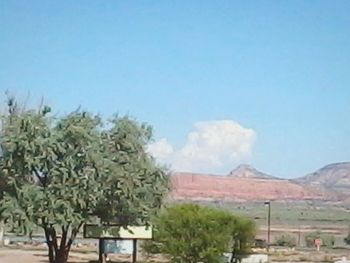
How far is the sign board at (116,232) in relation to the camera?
155ft

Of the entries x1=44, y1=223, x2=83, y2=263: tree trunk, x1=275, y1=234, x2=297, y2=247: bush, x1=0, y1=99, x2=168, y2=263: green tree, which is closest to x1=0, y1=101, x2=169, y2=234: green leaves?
x1=0, y1=99, x2=168, y2=263: green tree

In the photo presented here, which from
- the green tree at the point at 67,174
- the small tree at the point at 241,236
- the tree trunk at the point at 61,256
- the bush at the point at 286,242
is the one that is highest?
the green tree at the point at 67,174

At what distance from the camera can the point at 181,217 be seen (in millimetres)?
47656

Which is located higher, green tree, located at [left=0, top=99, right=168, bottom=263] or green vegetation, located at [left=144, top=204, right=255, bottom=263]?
green tree, located at [left=0, top=99, right=168, bottom=263]

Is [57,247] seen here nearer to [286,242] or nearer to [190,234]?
[190,234]

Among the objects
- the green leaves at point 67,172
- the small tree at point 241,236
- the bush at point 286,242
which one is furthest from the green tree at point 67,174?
the bush at point 286,242

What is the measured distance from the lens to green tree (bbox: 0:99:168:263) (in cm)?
4266

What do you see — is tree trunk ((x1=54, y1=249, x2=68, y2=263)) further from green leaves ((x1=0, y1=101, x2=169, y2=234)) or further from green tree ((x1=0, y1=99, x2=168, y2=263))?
green leaves ((x1=0, y1=101, x2=169, y2=234))

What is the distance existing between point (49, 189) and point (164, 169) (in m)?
7.98

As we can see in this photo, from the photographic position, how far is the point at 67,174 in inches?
1687

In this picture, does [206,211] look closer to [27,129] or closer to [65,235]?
[65,235]

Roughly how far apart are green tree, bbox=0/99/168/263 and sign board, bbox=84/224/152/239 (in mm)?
1015

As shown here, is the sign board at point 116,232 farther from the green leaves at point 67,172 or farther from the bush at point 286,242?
the bush at point 286,242

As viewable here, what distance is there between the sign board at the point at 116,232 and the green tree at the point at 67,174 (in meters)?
1.01
